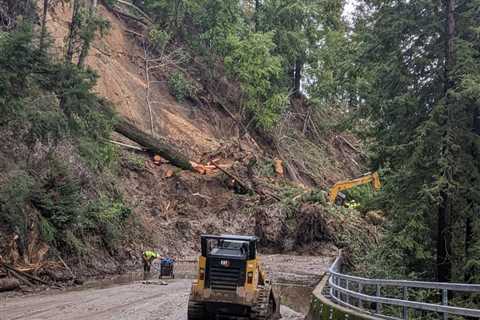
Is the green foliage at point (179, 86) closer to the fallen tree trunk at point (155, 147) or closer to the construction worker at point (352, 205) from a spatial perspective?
the fallen tree trunk at point (155, 147)

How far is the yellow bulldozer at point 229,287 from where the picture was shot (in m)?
12.8

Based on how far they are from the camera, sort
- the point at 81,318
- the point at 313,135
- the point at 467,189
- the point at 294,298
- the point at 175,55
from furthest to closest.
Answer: the point at 313,135 → the point at 175,55 → the point at 294,298 → the point at 467,189 → the point at 81,318

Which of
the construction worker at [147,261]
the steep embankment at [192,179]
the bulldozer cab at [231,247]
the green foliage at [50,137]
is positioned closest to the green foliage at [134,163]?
the steep embankment at [192,179]

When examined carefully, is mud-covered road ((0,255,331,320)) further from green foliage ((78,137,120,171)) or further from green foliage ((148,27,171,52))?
green foliage ((148,27,171,52))

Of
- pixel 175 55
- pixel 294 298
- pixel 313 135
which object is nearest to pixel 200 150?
pixel 175 55

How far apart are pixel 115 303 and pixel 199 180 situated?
1902cm

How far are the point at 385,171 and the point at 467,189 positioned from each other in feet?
10.7

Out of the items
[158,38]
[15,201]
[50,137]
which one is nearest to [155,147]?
[158,38]

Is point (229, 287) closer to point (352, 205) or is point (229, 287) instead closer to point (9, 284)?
point (9, 284)

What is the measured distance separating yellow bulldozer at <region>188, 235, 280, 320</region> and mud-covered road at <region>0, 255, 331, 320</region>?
1.06 metres

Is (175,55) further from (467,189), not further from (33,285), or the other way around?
(467,189)

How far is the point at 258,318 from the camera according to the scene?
42.0ft

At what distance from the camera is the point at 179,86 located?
41938 millimetres

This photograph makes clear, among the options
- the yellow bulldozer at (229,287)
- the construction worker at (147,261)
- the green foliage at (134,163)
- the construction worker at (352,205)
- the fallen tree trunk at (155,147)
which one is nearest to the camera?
the yellow bulldozer at (229,287)
